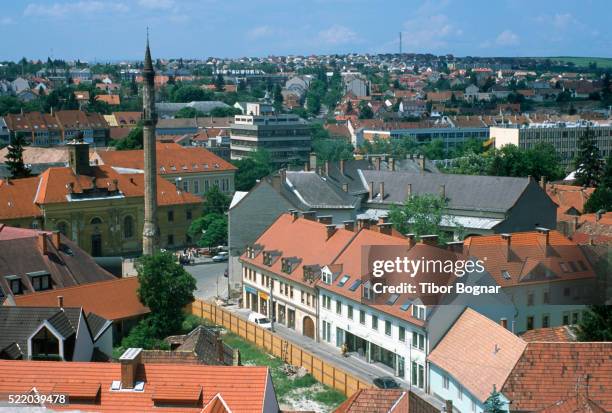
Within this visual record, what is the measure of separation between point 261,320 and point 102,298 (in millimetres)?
10359

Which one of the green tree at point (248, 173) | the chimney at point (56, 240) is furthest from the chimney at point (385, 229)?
the green tree at point (248, 173)

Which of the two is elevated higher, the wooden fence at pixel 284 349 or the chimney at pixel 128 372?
the chimney at pixel 128 372

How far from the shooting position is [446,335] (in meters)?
37.6

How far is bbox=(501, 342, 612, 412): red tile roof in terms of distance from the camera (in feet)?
94.1

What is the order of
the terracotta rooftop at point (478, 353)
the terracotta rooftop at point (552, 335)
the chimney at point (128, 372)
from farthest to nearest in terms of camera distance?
1. the terracotta rooftop at point (552, 335)
2. the terracotta rooftop at point (478, 353)
3. the chimney at point (128, 372)

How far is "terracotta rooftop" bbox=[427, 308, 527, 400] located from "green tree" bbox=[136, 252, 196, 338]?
1292 centimetres

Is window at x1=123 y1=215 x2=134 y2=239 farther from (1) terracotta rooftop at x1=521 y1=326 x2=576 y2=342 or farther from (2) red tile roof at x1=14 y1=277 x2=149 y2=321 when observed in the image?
(1) terracotta rooftop at x1=521 y1=326 x2=576 y2=342

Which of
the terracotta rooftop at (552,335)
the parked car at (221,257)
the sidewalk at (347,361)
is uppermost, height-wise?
the terracotta rooftop at (552,335)

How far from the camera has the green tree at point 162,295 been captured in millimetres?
43000

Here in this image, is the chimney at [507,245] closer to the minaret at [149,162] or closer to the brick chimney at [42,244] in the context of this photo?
the brick chimney at [42,244]

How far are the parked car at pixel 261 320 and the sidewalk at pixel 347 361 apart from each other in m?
0.45

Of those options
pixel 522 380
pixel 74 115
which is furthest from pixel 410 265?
pixel 74 115

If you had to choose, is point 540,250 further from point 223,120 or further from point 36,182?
point 223,120

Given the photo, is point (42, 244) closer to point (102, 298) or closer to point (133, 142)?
point (102, 298)
